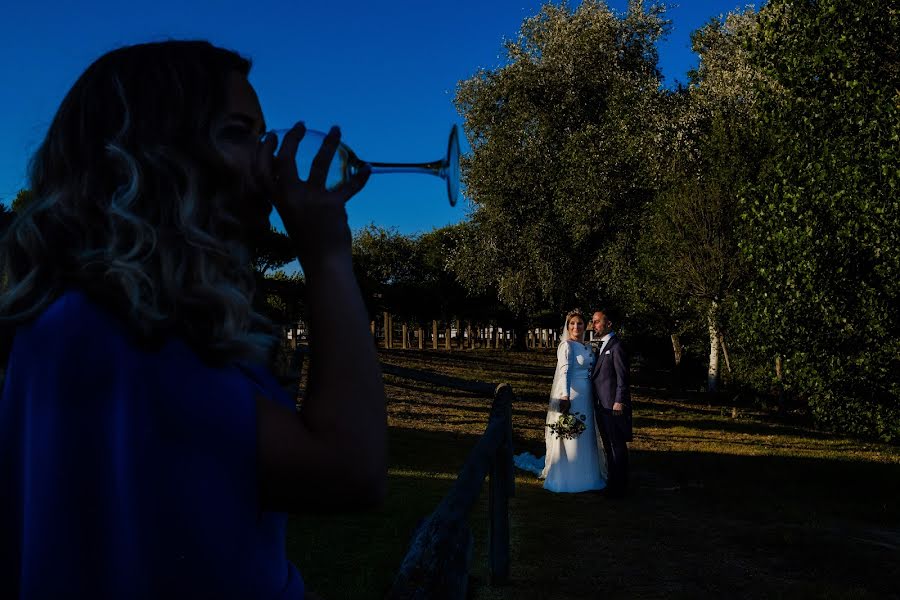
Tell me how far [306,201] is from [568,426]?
10.7 meters

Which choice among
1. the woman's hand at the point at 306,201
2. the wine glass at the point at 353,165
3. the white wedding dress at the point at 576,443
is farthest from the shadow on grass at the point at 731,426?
the woman's hand at the point at 306,201

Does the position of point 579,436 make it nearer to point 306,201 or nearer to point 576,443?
point 576,443

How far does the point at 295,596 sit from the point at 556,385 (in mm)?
11125

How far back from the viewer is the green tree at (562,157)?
89.2 feet

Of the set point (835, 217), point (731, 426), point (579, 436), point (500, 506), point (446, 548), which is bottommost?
point (731, 426)

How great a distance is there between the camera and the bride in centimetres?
1172

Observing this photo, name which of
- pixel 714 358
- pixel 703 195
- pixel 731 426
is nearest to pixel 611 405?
pixel 731 426

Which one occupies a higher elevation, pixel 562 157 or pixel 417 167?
pixel 562 157

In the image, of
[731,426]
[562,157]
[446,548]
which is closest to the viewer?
[446,548]

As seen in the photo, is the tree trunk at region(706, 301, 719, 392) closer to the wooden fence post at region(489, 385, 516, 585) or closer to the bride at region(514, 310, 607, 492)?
the bride at region(514, 310, 607, 492)

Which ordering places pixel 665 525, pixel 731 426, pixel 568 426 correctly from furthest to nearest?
pixel 731 426
pixel 568 426
pixel 665 525

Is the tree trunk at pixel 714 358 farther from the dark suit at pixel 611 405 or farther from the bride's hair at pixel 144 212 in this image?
the bride's hair at pixel 144 212

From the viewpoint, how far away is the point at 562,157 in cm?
2788

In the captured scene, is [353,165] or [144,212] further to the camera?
[353,165]
